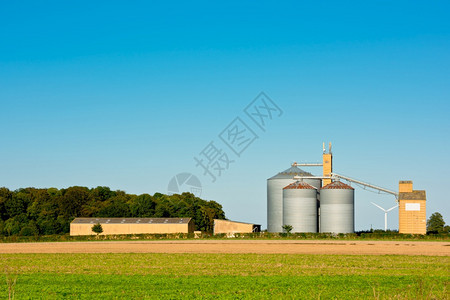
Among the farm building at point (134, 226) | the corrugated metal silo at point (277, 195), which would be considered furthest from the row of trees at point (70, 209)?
the corrugated metal silo at point (277, 195)

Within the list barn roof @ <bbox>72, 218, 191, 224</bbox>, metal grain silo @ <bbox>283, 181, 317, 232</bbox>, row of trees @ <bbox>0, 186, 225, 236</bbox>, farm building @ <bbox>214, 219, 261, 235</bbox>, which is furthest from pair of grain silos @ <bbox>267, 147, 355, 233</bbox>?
row of trees @ <bbox>0, 186, 225, 236</bbox>

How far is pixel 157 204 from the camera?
135125 millimetres

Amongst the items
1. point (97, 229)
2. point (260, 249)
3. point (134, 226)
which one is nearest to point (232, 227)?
point (134, 226)

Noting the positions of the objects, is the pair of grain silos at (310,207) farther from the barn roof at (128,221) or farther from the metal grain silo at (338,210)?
the barn roof at (128,221)

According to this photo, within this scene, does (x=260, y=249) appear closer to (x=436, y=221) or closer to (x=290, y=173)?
(x=290, y=173)

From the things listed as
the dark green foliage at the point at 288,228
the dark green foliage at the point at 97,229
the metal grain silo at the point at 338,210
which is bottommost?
the dark green foliage at the point at 97,229

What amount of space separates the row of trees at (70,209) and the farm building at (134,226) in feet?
40.1

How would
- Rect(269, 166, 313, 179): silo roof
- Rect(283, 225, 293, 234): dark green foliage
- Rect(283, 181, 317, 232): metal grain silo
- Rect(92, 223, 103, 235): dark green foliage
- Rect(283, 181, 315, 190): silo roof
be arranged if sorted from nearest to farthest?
Rect(283, 225, 293, 234): dark green foliage, Rect(283, 181, 317, 232): metal grain silo, Rect(283, 181, 315, 190): silo roof, Rect(269, 166, 313, 179): silo roof, Rect(92, 223, 103, 235): dark green foliage

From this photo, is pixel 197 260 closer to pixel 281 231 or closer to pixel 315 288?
pixel 315 288

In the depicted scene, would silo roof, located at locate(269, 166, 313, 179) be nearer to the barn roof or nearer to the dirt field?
the barn roof

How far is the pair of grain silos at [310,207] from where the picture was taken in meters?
96.2

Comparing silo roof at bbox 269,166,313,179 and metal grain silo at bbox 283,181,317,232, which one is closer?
metal grain silo at bbox 283,181,317,232

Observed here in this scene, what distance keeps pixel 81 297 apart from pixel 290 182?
81.2 metres

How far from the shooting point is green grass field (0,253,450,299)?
24641 mm
